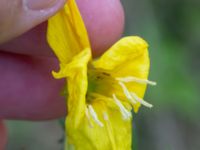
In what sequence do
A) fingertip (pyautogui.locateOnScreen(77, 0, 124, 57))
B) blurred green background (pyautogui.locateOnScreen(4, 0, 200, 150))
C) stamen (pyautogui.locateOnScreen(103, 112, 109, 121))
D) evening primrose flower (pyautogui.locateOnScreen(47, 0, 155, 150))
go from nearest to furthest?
evening primrose flower (pyautogui.locateOnScreen(47, 0, 155, 150)) < stamen (pyautogui.locateOnScreen(103, 112, 109, 121)) < fingertip (pyautogui.locateOnScreen(77, 0, 124, 57)) < blurred green background (pyautogui.locateOnScreen(4, 0, 200, 150))

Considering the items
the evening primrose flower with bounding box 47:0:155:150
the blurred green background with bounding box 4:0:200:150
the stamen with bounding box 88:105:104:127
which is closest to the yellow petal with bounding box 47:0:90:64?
the evening primrose flower with bounding box 47:0:155:150

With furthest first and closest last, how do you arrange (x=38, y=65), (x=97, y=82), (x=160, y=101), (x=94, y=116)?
(x=160, y=101) → (x=38, y=65) → (x=97, y=82) → (x=94, y=116)

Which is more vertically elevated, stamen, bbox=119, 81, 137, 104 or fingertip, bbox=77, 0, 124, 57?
fingertip, bbox=77, 0, 124, 57

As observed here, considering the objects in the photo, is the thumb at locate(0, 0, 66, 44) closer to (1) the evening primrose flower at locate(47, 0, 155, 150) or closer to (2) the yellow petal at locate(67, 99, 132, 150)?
(1) the evening primrose flower at locate(47, 0, 155, 150)

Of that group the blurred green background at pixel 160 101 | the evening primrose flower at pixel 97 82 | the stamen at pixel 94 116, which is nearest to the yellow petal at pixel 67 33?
the evening primrose flower at pixel 97 82

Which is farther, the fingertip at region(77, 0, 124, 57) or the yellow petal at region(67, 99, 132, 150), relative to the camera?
the fingertip at region(77, 0, 124, 57)

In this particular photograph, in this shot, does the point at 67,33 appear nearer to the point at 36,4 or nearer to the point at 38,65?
the point at 36,4

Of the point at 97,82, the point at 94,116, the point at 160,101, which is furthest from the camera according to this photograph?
the point at 160,101

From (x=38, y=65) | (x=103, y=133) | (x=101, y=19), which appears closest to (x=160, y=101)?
(x=38, y=65)

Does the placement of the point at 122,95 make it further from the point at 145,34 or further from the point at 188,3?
the point at 188,3
